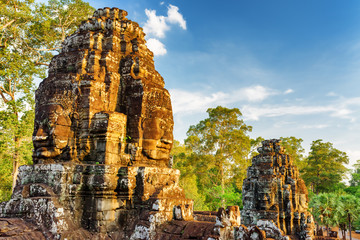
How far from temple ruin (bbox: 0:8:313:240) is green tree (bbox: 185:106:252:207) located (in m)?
17.0

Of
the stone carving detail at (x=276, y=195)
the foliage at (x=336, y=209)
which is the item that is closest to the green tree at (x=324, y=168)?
the foliage at (x=336, y=209)

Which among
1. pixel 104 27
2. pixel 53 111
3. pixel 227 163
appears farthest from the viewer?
pixel 227 163

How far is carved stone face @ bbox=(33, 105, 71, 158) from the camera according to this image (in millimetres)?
5262

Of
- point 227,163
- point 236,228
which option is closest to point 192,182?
point 227,163

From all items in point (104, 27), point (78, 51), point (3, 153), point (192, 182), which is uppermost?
point (104, 27)

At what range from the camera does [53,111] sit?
5.35 meters

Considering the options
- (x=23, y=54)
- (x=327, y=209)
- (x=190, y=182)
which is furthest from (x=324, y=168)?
(x=23, y=54)

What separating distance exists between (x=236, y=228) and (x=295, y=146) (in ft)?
127

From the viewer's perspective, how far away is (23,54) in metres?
17.1

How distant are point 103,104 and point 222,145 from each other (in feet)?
61.2

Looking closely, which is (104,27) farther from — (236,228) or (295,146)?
(295,146)

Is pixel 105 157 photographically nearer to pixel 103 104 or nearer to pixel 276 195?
pixel 103 104

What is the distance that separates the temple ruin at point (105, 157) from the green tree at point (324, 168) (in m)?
33.3

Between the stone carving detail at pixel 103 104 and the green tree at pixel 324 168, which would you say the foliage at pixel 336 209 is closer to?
the green tree at pixel 324 168
